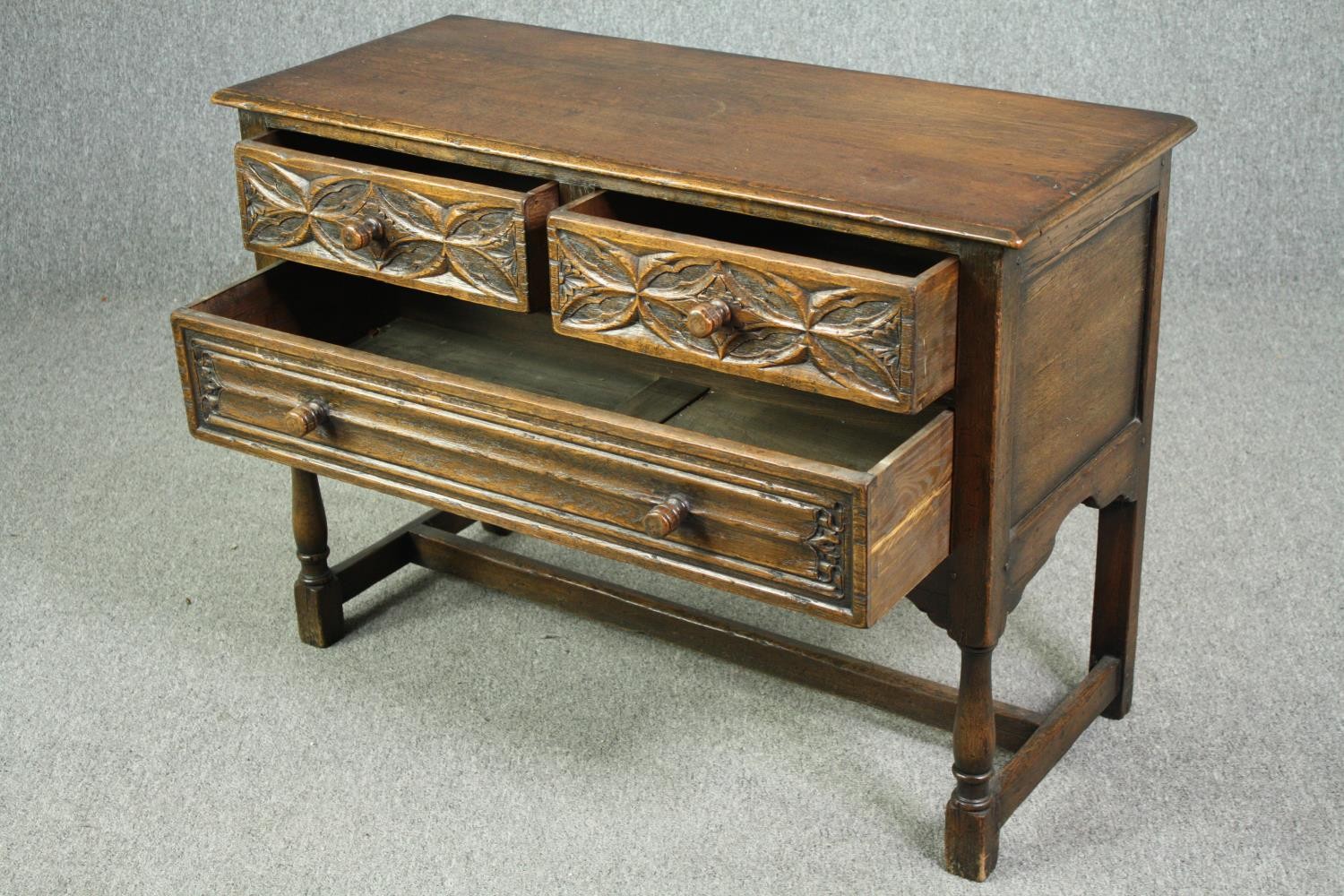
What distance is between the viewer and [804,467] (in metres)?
1.80

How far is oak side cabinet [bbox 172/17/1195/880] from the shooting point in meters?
1.85

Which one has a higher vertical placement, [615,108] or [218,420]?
[615,108]

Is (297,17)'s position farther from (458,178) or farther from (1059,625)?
(1059,625)

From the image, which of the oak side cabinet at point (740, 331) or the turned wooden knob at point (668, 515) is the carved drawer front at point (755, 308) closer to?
the oak side cabinet at point (740, 331)

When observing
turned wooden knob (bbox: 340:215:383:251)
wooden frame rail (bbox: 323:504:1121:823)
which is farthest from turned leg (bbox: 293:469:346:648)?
turned wooden knob (bbox: 340:215:383:251)

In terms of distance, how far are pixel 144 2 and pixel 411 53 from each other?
4.81 ft

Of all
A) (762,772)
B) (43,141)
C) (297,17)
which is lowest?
(762,772)

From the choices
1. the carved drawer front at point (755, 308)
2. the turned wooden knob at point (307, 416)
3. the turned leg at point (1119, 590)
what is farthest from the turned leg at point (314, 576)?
the turned leg at point (1119, 590)

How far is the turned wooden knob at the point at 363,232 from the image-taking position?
83.2 inches

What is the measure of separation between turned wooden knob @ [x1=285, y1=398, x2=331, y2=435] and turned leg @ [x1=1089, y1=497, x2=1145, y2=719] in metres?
0.92

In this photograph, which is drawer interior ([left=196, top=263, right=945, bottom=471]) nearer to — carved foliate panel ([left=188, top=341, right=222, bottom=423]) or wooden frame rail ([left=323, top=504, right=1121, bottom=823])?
carved foliate panel ([left=188, top=341, right=222, bottom=423])

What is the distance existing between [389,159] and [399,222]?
0.28m

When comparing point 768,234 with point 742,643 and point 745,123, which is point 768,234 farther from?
point 742,643

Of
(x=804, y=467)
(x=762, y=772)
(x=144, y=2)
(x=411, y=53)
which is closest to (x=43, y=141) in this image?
(x=144, y=2)
